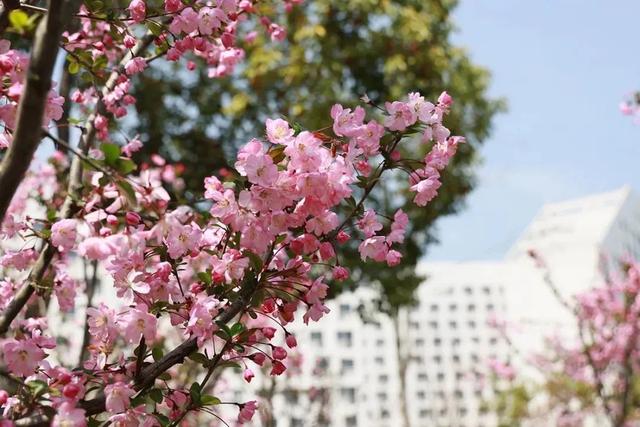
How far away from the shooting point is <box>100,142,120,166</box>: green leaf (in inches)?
54.2

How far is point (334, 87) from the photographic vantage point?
777cm

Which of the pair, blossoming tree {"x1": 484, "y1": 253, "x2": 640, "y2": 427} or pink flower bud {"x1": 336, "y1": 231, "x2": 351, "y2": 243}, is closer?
pink flower bud {"x1": 336, "y1": 231, "x2": 351, "y2": 243}

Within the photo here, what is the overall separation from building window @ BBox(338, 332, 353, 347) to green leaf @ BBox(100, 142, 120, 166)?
2659cm

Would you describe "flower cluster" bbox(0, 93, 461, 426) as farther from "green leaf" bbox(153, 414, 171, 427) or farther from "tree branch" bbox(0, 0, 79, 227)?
"tree branch" bbox(0, 0, 79, 227)

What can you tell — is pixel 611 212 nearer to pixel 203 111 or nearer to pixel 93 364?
pixel 203 111

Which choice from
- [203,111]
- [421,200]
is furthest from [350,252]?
[421,200]

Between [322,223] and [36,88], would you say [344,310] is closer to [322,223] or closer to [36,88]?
[322,223]

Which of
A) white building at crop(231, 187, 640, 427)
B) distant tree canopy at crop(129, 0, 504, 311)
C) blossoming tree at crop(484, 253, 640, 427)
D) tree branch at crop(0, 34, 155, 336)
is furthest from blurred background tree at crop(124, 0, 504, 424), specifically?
white building at crop(231, 187, 640, 427)

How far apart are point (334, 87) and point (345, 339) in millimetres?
20780

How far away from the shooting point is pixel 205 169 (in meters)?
7.92

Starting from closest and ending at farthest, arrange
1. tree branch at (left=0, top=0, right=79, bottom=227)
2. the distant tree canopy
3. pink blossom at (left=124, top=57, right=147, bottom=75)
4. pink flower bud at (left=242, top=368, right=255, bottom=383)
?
1. tree branch at (left=0, top=0, right=79, bottom=227)
2. pink flower bud at (left=242, top=368, right=255, bottom=383)
3. pink blossom at (left=124, top=57, right=147, bottom=75)
4. the distant tree canopy

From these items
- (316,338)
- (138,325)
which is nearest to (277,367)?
(138,325)

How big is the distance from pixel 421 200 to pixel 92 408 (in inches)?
39.4

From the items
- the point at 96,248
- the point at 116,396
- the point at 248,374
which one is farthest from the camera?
the point at 248,374
